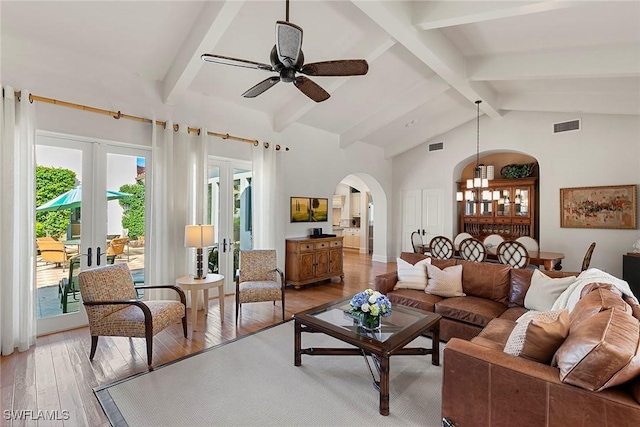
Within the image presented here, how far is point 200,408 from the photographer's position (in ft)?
7.18

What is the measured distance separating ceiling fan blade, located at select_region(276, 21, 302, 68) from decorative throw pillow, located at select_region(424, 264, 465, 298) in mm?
2804

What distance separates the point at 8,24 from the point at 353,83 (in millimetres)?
4233

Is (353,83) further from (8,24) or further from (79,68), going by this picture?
(8,24)

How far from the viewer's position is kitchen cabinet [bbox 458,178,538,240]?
695 cm

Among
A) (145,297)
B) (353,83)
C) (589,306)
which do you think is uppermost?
(353,83)

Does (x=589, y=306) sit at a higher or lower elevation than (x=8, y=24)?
lower

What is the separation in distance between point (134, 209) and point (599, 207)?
800cm

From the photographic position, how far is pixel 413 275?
3822mm

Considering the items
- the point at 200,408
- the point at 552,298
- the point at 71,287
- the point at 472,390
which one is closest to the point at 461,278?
the point at 552,298

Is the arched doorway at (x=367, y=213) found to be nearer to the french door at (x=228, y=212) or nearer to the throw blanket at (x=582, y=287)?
the french door at (x=228, y=212)

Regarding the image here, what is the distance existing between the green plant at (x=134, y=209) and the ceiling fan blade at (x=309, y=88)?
2.73m

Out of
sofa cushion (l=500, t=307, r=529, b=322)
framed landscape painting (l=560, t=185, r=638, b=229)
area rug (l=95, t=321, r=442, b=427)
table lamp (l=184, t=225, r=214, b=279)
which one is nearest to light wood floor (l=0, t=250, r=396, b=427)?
area rug (l=95, t=321, r=442, b=427)

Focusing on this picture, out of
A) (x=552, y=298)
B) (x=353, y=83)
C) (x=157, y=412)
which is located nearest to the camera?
(x=157, y=412)

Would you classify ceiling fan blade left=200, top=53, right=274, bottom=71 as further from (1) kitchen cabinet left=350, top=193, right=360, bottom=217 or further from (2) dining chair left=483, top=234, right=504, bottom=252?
(1) kitchen cabinet left=350, top=193, right=360, bottom=217
